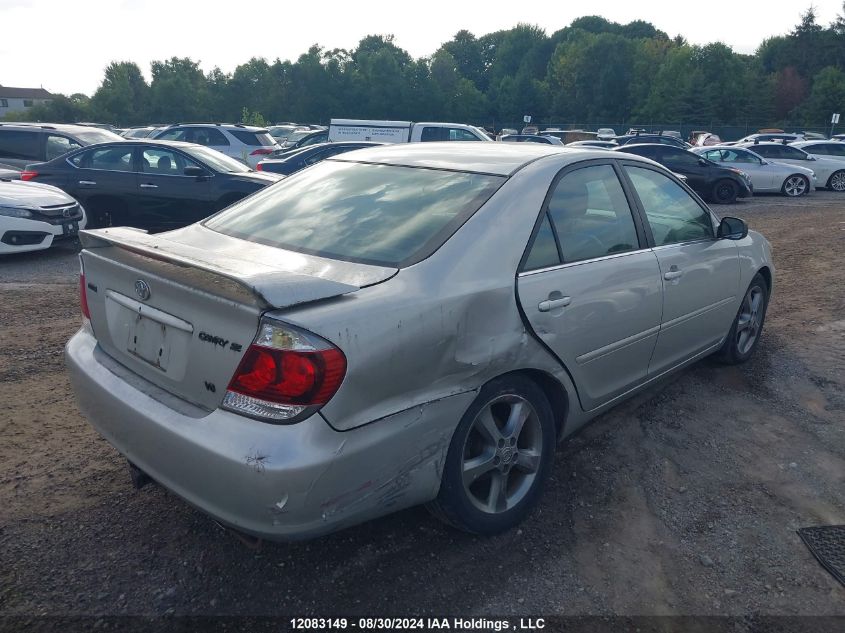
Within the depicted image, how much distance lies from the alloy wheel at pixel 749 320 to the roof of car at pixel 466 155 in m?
2.00

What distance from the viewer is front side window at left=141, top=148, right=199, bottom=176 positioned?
9859mm

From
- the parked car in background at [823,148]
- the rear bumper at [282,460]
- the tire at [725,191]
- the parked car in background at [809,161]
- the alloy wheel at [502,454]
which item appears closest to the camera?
the rear bumper at [282,460]

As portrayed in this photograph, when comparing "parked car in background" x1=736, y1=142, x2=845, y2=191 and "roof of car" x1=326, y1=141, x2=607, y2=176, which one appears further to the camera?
"parked car in background" x1=736, y1=142, x2=845, y2=191

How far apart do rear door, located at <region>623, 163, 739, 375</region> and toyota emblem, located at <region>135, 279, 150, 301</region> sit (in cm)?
257

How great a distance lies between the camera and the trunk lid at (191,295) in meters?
2.28

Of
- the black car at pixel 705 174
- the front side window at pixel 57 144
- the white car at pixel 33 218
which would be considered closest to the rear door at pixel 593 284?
the white car at pixel 33 218

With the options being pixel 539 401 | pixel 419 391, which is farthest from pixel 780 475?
pixel 419 391

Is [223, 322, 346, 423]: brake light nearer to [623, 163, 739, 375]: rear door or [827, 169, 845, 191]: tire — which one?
[623, 163, 739, 375]: rear door

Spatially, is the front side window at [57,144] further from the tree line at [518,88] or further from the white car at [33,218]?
the tree line at [518,88]

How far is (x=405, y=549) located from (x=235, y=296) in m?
1.33

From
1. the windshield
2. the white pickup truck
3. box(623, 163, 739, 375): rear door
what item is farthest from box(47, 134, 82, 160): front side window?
box(623, 163, 739, 375): rear door

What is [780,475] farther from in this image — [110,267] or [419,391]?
[110,267]

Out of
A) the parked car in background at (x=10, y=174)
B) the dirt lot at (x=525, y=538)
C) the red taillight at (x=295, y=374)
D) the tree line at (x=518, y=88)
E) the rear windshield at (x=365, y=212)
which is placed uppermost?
the tree line at (x=518, y=88)

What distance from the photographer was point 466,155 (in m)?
3.52
